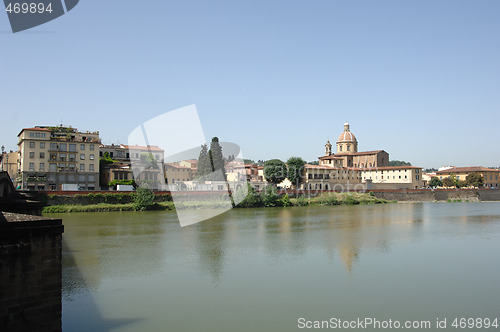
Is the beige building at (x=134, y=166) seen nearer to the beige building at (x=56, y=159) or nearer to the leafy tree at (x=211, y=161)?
the beige building at (x=56, y=159)

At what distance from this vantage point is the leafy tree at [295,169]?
2689 inches

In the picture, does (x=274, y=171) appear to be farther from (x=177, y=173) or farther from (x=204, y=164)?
(x=177, y=173)

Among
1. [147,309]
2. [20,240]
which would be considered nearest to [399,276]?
[147,309]

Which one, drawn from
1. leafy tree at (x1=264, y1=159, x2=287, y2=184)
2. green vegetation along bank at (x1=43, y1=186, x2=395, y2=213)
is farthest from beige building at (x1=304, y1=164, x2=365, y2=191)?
green vegetation along bank at (x1=43, y1=186, x2=395, y2=213)

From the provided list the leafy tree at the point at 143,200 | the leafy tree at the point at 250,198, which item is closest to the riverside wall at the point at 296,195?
the leafy tree at the point at 143,200

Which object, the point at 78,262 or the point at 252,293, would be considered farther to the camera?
the point at 78,262

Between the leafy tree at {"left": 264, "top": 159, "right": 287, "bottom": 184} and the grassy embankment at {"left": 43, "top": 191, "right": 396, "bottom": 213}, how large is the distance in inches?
344

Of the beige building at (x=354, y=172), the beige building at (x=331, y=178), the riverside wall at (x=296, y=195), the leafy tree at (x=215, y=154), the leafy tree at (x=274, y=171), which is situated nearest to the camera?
the riverside wall at (x=296, y=195)

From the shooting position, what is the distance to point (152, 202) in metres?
44.7

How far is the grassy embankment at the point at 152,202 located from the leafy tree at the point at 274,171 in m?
8.74

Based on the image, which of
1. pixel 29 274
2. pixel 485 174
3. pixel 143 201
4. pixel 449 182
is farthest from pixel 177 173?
pixel 485 174

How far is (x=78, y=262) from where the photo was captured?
655 inches

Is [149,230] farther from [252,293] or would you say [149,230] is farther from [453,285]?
[453,285]

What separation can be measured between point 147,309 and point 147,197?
3449cm
